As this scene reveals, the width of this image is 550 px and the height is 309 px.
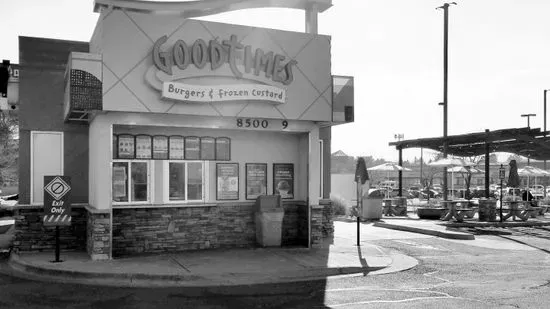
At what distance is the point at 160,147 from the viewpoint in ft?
45.7

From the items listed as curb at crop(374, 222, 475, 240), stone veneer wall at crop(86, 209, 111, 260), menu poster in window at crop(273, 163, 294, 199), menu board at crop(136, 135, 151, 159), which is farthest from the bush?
stone veneer wall at crop(86, 209, 111, 260)

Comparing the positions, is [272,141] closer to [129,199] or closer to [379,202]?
[129,199]

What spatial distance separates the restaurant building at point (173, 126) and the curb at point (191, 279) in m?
1.39

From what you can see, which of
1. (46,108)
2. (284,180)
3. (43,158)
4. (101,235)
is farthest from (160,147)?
(284,180)

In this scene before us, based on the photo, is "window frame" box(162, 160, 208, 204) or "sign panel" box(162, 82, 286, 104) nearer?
"sign panel" box(162, 82, 286, 104)

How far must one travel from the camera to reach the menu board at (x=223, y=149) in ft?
48.1

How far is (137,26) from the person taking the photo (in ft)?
41.3

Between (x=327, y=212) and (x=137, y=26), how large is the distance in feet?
26.8

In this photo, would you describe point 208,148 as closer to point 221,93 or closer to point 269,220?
point 221,93

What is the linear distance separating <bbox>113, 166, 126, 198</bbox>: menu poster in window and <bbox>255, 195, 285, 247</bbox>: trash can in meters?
3.47

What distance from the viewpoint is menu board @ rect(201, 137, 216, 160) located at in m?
14.5

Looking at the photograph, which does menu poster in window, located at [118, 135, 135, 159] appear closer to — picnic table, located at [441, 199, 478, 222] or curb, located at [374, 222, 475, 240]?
curb, located at [374, 222, 475, 240]

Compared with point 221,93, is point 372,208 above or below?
below

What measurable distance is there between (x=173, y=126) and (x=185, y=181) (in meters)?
1.63
